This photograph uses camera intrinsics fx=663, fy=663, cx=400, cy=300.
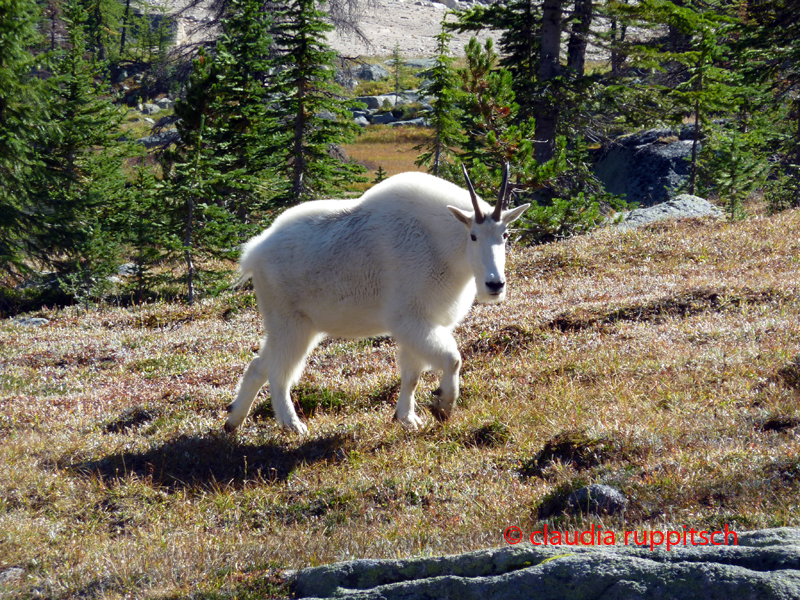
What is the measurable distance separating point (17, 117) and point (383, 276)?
16.2m

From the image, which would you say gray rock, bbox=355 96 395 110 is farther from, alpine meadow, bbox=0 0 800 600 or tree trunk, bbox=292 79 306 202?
tree trunk, bbox=292 79 306 202

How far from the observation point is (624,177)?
32.3m

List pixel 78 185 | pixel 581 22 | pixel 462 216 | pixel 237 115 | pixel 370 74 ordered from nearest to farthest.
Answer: pixel 462 216
pixel 581 22
pixel 78 185
pixel 237 115
pixel 370 74

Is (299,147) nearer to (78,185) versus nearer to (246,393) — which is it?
(78,185)

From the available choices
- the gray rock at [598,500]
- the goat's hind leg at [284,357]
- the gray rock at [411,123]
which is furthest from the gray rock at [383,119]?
the gray rock at [598,500]

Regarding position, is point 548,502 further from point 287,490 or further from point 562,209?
point 562,209

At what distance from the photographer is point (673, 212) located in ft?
57.0

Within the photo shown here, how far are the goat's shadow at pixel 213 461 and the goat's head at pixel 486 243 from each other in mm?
2023

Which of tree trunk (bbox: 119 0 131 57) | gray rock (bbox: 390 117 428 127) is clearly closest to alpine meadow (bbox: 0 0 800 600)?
gray rock (bbox: 390 117 428 127)

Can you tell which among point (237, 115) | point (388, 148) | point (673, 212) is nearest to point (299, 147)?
point (237, 115)

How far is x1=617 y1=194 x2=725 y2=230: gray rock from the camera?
16409 millimetres

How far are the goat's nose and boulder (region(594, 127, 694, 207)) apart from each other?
2488 cm

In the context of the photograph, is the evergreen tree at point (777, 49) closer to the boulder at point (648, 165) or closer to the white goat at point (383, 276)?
the boulder at point (648, 165)

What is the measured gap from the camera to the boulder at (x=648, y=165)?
98.5 feet
